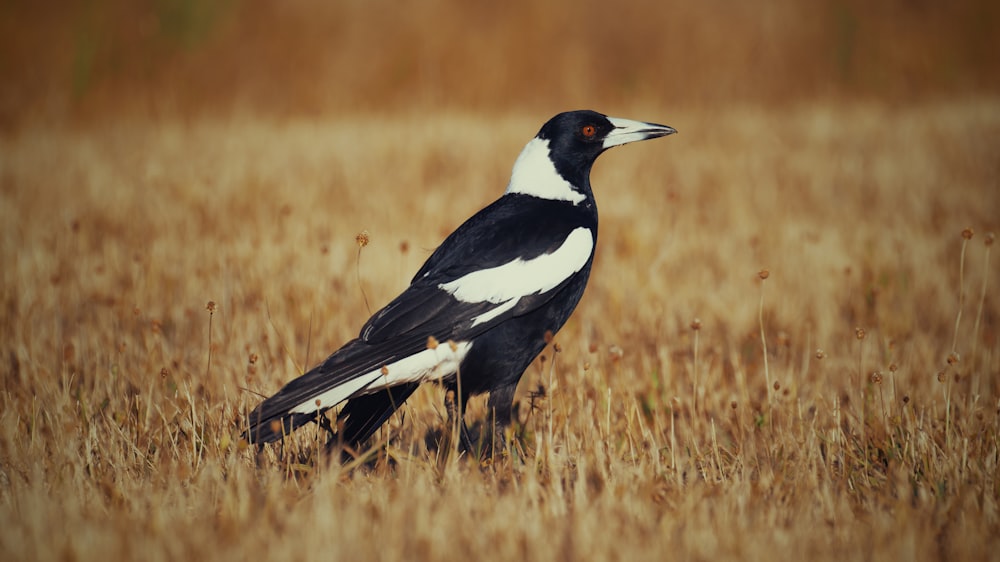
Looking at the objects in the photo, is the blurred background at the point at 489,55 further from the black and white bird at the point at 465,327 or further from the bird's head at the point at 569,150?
the black and white bird at the point at 465,327

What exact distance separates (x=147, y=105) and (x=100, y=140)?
75.6 inches

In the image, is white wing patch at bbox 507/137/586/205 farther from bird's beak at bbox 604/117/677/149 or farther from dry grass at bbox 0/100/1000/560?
dry grass at bbox 0/100/1000/560

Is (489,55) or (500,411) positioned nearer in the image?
(500,411)

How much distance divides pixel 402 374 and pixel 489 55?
10.1 m

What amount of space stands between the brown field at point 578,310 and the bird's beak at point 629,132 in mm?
1037

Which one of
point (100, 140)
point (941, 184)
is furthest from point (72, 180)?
point (941, 184)

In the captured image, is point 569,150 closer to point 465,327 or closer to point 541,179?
point 541,179

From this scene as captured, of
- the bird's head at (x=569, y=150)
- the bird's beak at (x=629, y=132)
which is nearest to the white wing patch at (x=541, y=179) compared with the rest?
the bird's head at (x=569, y=150)

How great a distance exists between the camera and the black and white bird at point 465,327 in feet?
10.9

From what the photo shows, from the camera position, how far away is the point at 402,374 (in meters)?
3.49

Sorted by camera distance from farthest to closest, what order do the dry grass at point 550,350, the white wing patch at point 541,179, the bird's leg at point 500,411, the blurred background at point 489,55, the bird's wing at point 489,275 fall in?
the blurred background at point 489,55, the white wing patch at point 541,179, the bird's leg at point 500,411, the bird's wing at point 489,275, the dry grass at point 550,350

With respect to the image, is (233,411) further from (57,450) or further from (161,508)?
(161,508)

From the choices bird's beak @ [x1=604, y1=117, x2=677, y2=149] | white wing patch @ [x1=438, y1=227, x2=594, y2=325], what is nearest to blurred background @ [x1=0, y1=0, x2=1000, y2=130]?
bird's beak @ [x1=604, y1=117, x2=677, y2=149]

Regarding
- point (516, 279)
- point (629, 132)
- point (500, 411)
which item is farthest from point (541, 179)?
point (500, 411)
